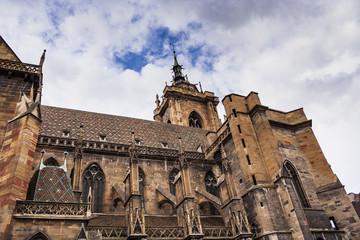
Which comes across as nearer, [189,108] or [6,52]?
[6,52]

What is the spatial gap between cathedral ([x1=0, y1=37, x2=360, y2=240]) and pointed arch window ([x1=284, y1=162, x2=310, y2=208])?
53 mm

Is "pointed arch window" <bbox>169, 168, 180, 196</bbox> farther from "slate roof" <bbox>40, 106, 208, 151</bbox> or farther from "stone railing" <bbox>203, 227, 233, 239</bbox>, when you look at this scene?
"stone railing" <bbox>203, 227, 233, 239</bbox>

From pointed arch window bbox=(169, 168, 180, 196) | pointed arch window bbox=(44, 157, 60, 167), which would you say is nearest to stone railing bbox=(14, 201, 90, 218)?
pointed arch window bbox=(44, 157, 60, 167)

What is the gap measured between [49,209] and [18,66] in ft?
25.7

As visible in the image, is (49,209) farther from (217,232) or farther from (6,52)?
(6,52)

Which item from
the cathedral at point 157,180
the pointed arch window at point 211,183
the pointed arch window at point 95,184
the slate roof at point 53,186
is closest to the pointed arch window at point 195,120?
the cathedral at point 157,180

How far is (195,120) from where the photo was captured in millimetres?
32500

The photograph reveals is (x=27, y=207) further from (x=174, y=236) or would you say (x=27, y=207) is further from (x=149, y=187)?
(x=149, y=187)

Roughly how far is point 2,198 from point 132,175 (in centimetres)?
580

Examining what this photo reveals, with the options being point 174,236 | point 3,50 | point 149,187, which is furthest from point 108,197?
point 3,50

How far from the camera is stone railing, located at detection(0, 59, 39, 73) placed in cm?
1354

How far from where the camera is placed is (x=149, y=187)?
16.9 metres

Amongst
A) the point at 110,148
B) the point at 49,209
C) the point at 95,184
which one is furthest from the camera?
the point at 110,148

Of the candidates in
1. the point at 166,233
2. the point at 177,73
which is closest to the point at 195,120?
the point at 177,73
